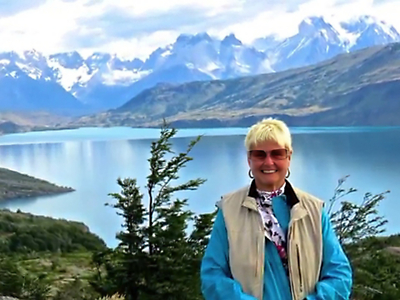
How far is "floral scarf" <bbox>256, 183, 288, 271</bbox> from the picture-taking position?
8.70ft

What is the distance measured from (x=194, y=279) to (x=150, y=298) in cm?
66

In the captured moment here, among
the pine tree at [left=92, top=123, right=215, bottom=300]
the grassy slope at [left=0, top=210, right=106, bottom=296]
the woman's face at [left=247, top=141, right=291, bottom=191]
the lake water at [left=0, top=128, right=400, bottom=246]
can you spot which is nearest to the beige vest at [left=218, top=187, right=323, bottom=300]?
the woman's face at [left=247, top=141, right=291, bottom=191]

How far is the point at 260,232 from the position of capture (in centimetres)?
263

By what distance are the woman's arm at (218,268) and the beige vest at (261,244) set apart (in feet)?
0.12

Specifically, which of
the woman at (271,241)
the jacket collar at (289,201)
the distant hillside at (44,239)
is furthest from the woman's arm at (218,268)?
the distant hillside at (44,239)

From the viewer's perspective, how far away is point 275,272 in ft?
8.63

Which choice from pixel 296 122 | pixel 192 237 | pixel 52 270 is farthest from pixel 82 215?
pixel 296 122

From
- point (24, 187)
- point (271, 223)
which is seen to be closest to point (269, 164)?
point (271, 223)

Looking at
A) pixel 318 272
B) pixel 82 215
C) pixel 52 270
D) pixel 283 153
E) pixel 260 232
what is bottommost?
pixel 82 215

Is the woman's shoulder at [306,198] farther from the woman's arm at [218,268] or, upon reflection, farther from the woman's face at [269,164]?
the woman's arm at [218,268]

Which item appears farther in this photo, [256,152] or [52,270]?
[52,270]

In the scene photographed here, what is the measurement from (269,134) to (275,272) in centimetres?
60

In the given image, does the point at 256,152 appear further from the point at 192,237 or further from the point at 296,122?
the point at 296,122

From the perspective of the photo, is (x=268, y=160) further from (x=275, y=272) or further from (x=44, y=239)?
(x=44, y=239)
